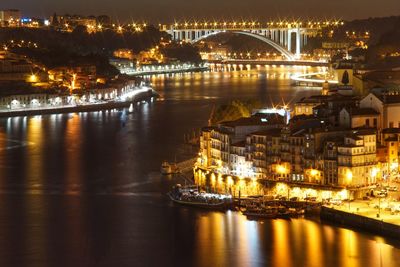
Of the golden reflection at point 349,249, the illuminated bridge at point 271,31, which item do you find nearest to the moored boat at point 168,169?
the golden reflection at point 349,249

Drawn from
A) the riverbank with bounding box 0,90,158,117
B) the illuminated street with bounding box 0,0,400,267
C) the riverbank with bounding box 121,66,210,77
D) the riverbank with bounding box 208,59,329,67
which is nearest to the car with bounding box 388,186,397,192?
the illuminated street with bounding box 0,0,400,267

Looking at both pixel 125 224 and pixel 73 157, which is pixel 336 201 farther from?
pixel 73 157

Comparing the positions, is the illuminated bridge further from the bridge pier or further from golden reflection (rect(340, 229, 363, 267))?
golden reflection (rect(340, 229, 363, 267))

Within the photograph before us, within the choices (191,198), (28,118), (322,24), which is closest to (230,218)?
(191,198)

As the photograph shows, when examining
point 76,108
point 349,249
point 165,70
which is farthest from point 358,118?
point 165,70

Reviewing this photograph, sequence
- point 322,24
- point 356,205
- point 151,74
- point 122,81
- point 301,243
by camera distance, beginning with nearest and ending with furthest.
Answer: point 301,243 → point 356,205 → point 122,81 → point 151,74 → point 322,24

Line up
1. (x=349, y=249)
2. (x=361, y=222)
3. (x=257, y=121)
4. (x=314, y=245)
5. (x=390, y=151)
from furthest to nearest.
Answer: (x=257, y=121) < (x=390, y=151) < (x=361, y=222) < (x=314, y=245) < (x=349, y=249)

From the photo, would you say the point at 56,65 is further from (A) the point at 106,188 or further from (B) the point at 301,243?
(B) the point at 301,243
